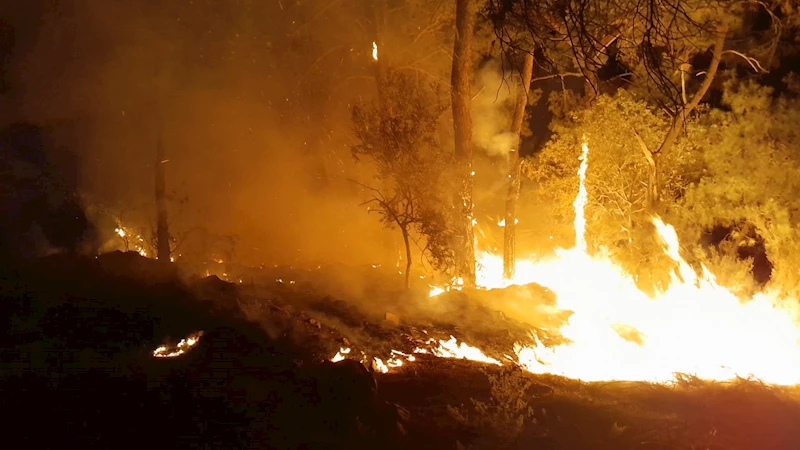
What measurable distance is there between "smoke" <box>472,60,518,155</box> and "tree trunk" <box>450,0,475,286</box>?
292 cm

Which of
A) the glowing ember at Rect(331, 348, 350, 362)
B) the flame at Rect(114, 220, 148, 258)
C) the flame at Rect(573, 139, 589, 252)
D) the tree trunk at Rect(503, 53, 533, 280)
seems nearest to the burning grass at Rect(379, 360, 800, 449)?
the glowing ember at Rect(331, 348, 350, 362)

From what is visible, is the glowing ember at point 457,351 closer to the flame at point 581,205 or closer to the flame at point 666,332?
the flame at point 666,332

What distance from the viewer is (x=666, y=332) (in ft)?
37.0

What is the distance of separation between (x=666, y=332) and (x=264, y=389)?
8.22 metres

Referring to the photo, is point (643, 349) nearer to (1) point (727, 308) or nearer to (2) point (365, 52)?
(1) point (727, 308)

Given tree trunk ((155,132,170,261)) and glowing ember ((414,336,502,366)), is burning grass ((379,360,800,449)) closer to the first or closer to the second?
glowing ember ((414,336,502,366))

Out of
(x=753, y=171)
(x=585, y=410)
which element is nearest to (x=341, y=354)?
(x=585, y=410)

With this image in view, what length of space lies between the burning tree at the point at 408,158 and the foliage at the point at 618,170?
4.33 m

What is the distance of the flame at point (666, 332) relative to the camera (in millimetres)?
9422

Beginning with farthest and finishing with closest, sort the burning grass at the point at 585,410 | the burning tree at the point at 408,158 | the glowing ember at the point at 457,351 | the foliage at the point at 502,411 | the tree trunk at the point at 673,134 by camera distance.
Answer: the tree trunk at the point at 673,134, the burning tree at the point at 408,158, the glowing ember at the point at 457,351, the burning grass at the point at 585,410, the foliage at the point at 502,411

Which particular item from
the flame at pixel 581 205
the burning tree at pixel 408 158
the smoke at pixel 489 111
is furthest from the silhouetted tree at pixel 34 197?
the flame at pixel 581 205

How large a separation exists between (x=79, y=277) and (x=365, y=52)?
32.6 feet

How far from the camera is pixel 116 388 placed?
515 cm

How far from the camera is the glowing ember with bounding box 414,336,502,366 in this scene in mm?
8594
